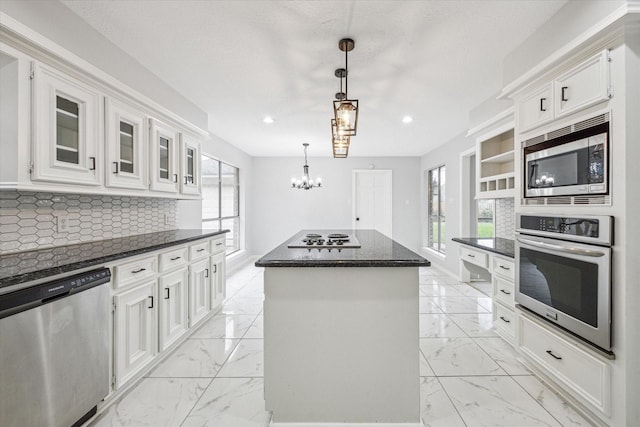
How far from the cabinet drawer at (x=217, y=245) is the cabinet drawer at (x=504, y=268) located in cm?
285

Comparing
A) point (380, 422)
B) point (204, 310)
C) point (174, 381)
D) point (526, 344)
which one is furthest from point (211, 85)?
point (526, 344)

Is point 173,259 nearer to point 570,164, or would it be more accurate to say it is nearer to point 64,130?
point 64,130

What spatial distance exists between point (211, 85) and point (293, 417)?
9.79 ft

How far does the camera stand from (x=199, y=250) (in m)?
2.96

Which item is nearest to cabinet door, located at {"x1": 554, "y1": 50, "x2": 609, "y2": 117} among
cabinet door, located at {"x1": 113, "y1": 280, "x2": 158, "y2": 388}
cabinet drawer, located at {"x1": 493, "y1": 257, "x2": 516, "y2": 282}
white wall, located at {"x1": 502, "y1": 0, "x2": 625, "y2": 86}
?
white wall, located at {"x1": 502, "y1": 0, "x2": 625, "y2": 86}

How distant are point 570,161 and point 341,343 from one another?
177 centimetres

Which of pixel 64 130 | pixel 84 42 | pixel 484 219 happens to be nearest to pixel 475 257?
pixel 484 219

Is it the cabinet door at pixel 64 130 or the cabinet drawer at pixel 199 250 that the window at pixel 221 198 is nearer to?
the cabinet drawer at pixel 199 250

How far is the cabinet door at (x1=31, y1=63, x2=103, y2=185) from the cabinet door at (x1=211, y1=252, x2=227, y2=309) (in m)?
1.53

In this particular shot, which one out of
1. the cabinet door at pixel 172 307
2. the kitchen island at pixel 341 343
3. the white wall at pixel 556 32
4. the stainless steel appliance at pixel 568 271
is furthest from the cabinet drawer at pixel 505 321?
the cabinet door at pixel 172 307

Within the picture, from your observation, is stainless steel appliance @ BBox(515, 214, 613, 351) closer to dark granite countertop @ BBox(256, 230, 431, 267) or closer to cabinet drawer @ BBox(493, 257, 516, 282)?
cabinet drawer @ BBox(493, 257, 516, 282)

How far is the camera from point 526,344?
2.24 m

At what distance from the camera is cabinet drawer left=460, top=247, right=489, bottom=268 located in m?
2.93

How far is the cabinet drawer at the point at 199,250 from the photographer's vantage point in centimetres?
281
